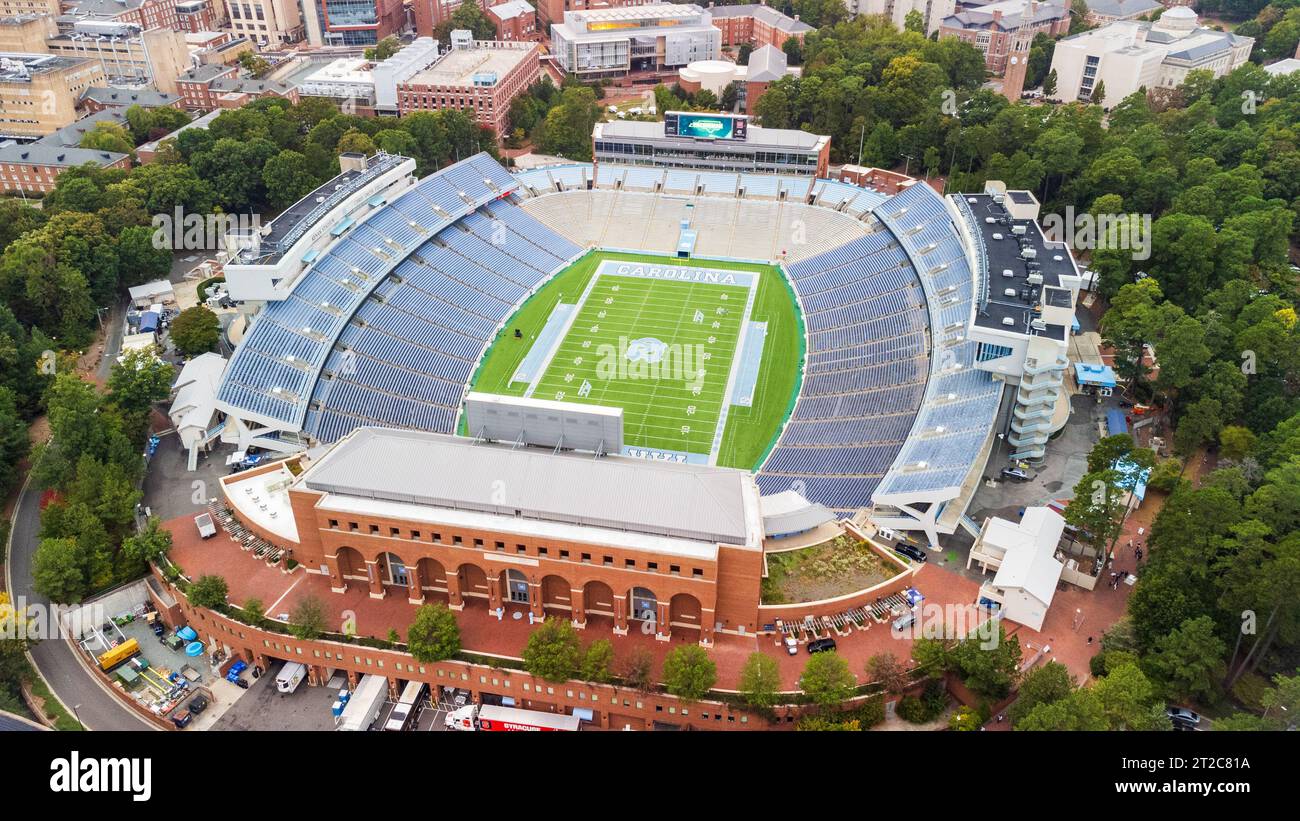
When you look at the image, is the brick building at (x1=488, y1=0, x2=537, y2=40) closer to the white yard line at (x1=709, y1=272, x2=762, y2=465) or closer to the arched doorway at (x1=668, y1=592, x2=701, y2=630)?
the white yard line at (x1=709, y1=272, x2=762, y2=465)

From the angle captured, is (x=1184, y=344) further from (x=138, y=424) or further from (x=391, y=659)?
(x=138, y=424)

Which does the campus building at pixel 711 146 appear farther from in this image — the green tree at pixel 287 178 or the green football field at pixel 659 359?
the green tree at pixel 287 178

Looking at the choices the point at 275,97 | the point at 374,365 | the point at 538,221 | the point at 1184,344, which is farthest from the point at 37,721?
the point at 275,97

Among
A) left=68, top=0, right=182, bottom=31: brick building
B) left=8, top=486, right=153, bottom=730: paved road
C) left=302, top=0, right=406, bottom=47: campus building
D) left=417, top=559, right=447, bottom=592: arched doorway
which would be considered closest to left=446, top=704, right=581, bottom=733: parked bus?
left=417, top=559, right=447, bottom=592: arched doorway

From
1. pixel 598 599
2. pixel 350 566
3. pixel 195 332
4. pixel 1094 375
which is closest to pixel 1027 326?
pixel 1094 375

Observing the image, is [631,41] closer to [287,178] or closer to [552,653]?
[287,178]

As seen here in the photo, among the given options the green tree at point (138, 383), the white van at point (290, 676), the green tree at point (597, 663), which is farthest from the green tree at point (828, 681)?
the green tree at point (138, 383)
